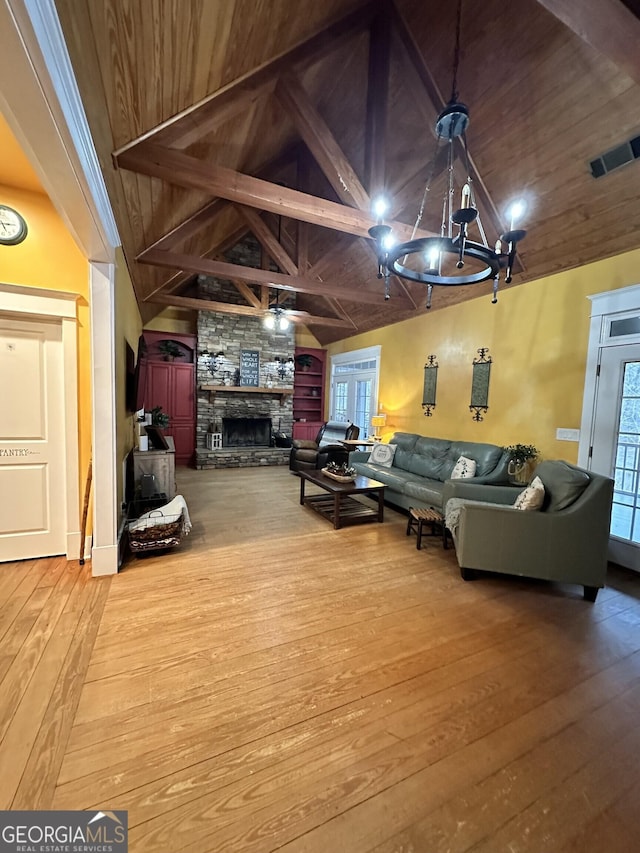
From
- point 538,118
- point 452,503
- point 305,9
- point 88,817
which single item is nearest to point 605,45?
point 538,118

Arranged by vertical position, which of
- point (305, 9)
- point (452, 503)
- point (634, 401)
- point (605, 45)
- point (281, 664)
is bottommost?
point (281, 664)

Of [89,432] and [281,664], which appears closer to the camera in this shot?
[281,664]

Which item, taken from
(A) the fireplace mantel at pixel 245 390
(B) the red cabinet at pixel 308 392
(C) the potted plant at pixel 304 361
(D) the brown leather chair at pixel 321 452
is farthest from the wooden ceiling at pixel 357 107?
(B) the red cabinet at pixel 308 392

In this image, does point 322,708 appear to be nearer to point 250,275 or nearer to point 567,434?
point 567,434

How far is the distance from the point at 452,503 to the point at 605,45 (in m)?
3.08

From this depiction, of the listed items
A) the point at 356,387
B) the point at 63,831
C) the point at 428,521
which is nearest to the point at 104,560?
the point at 63,831

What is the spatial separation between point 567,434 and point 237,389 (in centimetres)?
609

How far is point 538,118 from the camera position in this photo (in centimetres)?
290

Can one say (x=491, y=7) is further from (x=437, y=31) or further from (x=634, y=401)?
(x=634, y=401)

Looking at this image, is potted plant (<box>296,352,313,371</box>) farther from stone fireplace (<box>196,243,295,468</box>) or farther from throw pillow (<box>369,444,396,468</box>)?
throw pillow (<box>369,444,396,468</box>)

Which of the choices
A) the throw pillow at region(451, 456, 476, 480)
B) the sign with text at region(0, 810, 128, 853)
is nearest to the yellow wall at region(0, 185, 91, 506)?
the sign with text at region(0, 810, 128, 853)

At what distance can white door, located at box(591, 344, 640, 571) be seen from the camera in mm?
3127

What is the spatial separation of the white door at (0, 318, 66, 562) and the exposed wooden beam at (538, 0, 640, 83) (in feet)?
12.5

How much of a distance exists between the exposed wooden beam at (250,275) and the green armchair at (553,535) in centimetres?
385
